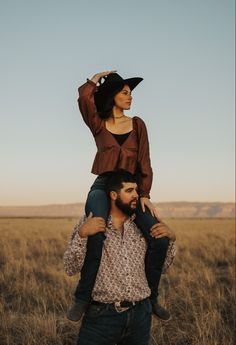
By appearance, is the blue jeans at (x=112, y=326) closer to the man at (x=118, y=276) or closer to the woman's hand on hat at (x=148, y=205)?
the man at (x=118, y=276)

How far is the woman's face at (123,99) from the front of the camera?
13.0 feet

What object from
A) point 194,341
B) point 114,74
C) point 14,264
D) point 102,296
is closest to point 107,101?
point 114,74

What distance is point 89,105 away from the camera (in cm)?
385

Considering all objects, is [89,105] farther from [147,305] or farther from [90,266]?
[147,305]

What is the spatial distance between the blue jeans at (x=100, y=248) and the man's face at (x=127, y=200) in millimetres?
109

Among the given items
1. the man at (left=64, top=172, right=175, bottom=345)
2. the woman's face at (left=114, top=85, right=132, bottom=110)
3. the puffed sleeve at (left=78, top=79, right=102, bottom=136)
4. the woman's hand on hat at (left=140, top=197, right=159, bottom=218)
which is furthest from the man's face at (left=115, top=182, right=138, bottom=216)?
A: the woman's face at (left=114, top=85, right=132, bottom=110)

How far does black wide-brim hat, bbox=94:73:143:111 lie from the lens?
394 centimetres

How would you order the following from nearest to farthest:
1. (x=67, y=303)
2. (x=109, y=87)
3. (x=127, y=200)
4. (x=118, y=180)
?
(x=127, y=200) → (x=118, y=180) → (x=109, y=87) → (x=67, y=303)

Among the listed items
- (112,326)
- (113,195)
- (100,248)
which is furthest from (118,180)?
(112,326)

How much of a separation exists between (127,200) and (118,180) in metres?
0.19

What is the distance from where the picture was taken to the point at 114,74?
4.03 m

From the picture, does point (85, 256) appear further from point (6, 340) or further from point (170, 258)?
point (6, 340)

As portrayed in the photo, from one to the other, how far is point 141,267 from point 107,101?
1545 millimetres

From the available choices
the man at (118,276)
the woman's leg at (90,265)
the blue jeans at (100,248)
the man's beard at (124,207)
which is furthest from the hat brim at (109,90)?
the woman's leg at (90,265)
